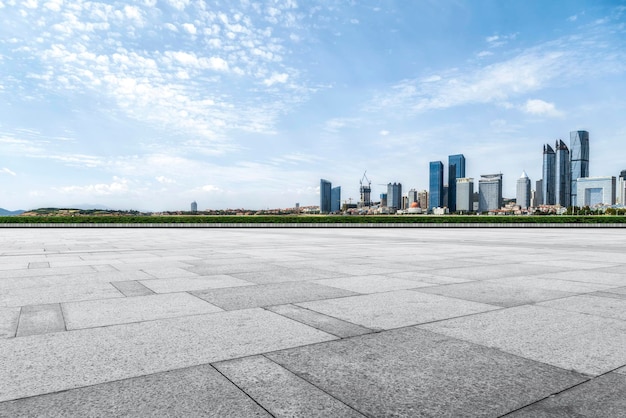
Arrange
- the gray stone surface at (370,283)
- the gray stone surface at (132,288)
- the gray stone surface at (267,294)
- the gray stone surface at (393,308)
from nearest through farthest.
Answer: the gray stone surface at (393,308), the gray stone surface at (267,294), the gray stone surface at (132,288), the gray stone surface at (370,283)

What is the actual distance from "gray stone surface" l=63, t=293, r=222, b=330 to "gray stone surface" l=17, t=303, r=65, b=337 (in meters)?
0.10

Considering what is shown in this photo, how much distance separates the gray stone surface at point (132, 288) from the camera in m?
7.14

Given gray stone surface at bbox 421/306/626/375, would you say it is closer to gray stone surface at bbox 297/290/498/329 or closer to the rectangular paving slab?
gray stone surface at bbox 297/290/498/329

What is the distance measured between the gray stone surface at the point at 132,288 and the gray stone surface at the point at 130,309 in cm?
35

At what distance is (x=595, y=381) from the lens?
11.4ft

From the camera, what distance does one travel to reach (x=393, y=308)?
19.6ft

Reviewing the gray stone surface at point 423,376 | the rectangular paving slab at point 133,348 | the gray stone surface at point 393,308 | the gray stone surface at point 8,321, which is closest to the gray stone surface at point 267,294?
the gray stone surface at point 393,308

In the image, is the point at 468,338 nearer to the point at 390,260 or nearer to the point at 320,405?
the point at 320,405

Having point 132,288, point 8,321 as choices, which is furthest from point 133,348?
point 132,288

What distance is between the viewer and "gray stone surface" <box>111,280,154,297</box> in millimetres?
7137

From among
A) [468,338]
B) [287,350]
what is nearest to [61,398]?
[287,350]

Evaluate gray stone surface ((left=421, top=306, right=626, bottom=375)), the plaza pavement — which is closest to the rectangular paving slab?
the plaza pavement

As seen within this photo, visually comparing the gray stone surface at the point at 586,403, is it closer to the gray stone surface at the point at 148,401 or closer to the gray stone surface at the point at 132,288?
the gray stone surface at the point at 148,401

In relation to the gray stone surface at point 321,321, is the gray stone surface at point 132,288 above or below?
below
